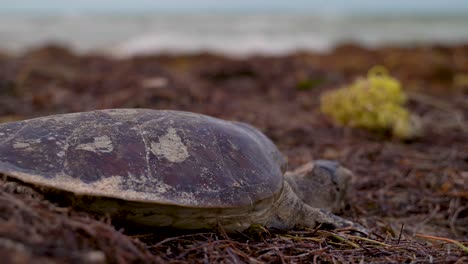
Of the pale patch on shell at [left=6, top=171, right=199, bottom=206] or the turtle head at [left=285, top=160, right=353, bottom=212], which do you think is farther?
the turtle head at [left=285, top=160, right=353, bottom=212]

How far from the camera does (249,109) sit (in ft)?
24.7

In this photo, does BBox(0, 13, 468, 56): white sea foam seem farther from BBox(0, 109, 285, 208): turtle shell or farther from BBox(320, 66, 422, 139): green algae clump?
BBox(0, 109, 285, 208): turtle shell

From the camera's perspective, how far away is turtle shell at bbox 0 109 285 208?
2102 mm

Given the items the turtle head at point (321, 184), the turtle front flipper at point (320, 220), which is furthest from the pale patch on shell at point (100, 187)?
the turtle head at point (321, 184)

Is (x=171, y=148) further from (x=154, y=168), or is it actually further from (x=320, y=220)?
(x=320, y=220)

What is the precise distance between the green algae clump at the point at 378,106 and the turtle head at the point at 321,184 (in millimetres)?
2471

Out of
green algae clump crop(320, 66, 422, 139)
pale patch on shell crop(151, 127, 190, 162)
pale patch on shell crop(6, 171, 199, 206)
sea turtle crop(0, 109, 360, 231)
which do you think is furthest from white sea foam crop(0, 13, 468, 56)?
pale patch on shell crop(6, 171, 199, 206)

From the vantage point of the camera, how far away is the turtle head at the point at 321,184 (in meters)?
3.30

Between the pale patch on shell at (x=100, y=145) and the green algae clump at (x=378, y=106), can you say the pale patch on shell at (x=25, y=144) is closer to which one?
the pale patch on shell at (x=100, y=145)

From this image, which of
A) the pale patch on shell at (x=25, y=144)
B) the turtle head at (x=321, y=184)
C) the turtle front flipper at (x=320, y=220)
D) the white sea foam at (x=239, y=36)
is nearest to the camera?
the pale patch on shell at (x=25, y=144)

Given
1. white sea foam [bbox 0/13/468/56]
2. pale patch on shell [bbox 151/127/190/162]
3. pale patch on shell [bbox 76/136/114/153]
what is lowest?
white sea foam [bbox 0/13/468/56]

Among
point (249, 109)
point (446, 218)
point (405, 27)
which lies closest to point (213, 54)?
point (249, 109)

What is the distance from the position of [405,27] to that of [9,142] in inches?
1349

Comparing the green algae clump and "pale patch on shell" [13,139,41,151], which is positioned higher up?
"pale patch on shell" [13,139,41,151]
